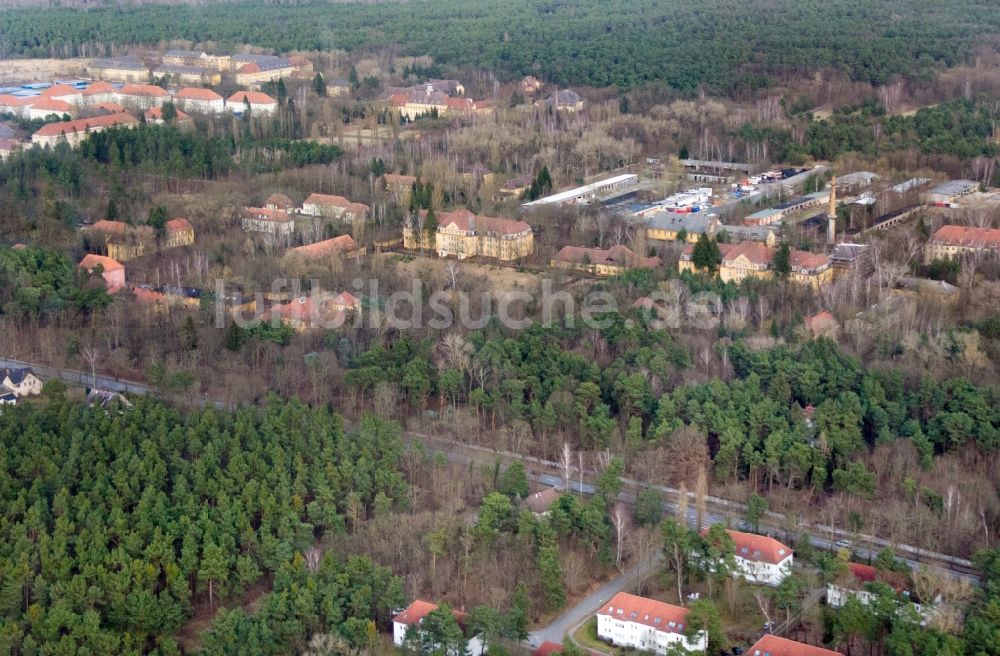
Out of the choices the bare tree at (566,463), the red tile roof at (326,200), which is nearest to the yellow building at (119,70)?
the red tile roof at (326,200)

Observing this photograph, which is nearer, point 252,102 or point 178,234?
point 178,234

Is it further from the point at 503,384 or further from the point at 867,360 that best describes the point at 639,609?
the point at 867,360

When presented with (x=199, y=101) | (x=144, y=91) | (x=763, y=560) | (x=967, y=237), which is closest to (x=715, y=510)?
(x=763, y=560)

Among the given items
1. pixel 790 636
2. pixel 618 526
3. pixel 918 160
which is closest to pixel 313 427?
pixel 618 526

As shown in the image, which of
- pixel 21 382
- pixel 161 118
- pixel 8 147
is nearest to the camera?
pixel 21 382

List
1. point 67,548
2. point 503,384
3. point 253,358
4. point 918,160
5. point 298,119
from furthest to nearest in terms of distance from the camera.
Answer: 1. point 298,119
2. point 918,160
3. point 253,358
4. point 503,384
5. point 67,548

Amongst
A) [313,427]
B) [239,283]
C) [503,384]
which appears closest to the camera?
[313,427]

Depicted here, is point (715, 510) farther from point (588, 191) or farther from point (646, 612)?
point (588, 191)
